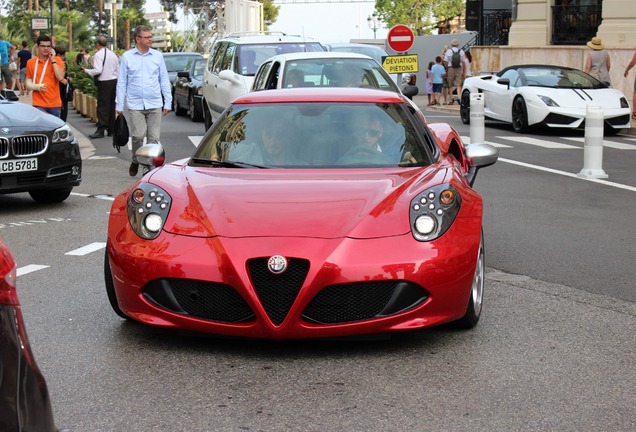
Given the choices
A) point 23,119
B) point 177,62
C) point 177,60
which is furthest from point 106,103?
point 177,60

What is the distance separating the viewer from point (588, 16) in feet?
111

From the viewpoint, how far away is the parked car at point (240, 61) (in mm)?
18906

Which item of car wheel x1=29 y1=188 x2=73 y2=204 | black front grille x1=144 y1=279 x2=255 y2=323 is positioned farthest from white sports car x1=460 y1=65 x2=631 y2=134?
black front grille x1=144 y1=279 x2=255 y2=323

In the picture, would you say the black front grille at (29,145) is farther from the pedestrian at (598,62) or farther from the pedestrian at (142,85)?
the pedestrian at (598,62)

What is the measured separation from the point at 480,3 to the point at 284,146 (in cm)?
3471

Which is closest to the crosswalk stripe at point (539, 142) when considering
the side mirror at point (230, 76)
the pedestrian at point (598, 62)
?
the pedestrian at point (598, 62)

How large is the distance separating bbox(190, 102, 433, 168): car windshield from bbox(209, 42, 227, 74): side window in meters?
13.5

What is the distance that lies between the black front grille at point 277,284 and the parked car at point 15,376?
2.71 m

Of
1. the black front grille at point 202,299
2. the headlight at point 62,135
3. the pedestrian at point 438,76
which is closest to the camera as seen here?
the black front grille at point 202,299

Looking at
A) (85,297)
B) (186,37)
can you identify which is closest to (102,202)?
(85,297)

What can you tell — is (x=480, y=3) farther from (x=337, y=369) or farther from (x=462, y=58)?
(x=337, y=369)

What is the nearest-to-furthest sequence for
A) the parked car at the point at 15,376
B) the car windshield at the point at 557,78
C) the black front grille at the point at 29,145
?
the parked car at the point at 15,376, the black front grille at the point at 29,145, the car windshield at the point at 557,78

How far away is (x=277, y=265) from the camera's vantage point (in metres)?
5.51

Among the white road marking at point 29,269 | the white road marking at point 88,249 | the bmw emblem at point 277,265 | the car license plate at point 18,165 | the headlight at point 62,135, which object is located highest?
the bmw emblem at point 277,265
